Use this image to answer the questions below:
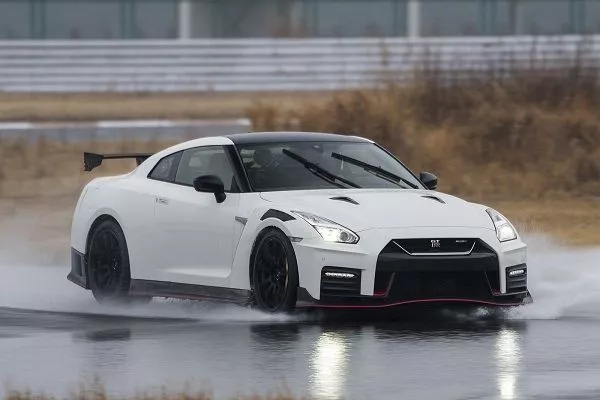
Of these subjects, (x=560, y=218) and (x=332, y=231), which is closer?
(x=332, y=231)

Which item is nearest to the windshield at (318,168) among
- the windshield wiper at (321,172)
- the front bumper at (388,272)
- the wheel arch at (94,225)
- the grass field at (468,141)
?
the windshield wiper at (321,172)

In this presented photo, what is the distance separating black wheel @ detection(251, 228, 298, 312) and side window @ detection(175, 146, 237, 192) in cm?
88

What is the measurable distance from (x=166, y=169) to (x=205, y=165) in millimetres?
444

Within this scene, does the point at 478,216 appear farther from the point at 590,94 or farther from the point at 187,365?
the point at 590,94

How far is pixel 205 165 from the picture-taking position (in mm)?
14148

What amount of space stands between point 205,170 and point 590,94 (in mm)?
13375

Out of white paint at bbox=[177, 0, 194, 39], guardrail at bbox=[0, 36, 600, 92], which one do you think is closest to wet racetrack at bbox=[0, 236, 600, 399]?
guardrail at bbox=[0, 36, 600, 92]

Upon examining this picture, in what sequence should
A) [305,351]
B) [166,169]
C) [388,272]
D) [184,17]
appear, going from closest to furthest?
[305,351] < [388,272] < [166,169] < [184,17]

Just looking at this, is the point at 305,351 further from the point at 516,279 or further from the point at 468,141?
the point at 468,141

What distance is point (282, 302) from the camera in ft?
41.4

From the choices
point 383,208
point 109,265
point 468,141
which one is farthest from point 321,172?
point 468,141

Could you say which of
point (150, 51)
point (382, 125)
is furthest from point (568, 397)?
point (150, 51)

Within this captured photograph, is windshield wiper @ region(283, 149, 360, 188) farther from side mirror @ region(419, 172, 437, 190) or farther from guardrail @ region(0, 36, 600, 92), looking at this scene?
guardrail @ region(0, 36, 600, 92)

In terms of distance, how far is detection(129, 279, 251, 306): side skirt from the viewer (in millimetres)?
13057
